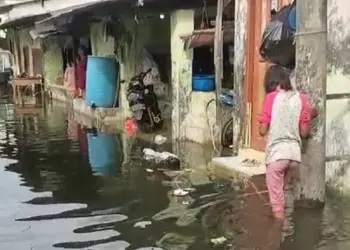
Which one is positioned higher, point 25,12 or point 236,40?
point 25,12

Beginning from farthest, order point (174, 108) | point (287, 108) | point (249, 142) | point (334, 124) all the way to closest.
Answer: point (174, 108) → point (249, 142) → point (334, 124) → point (287, 108)

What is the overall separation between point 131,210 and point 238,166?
2.47 m

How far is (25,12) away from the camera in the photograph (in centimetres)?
2806

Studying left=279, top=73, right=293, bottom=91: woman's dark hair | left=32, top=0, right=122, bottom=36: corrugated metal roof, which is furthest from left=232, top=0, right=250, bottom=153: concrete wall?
left=32, top=0, right=122, bottom=36: corrugated metal roof

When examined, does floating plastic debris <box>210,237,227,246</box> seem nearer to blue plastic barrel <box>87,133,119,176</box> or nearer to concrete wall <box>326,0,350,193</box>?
concrete wall <box>326,0,350,193</box>

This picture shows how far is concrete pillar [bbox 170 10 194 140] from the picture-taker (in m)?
13.0

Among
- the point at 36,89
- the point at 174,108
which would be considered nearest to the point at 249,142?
the point at 174,108

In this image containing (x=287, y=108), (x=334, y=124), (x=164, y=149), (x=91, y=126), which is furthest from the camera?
(x=91, y=126)

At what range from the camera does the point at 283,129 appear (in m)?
6.64

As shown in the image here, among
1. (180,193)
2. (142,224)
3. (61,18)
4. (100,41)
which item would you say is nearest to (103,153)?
(180,193)

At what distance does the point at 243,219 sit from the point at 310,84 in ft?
5.60

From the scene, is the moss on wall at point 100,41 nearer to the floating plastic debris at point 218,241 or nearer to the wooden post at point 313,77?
the wooden post at point 313,77

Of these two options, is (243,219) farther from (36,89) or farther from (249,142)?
(36,89)

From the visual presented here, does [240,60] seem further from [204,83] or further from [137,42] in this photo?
[137,42]
